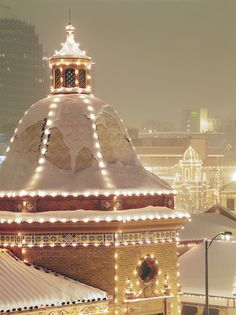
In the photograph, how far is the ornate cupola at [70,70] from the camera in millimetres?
30328

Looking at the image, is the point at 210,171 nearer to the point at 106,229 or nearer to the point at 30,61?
the point at 30,61

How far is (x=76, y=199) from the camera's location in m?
27.8

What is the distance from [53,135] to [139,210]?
327 cm

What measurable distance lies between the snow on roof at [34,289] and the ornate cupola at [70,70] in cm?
568

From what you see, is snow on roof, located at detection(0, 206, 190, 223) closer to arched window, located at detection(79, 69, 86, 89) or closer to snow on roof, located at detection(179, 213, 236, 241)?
arched window, located at detection(79, 69, 86, 89)

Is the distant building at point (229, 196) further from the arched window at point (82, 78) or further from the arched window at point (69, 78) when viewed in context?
the arched window at point (69, 78)

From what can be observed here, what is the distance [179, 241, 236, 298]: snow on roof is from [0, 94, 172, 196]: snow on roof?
1260 centimetres

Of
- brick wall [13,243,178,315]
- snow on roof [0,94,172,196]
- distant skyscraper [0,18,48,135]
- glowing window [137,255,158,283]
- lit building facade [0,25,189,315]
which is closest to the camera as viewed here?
lit building facade [0,25,189,315]

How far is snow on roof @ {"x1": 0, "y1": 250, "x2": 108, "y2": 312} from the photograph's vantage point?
24828mm

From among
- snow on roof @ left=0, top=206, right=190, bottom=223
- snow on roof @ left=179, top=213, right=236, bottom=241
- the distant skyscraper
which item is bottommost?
snow on roof @ left=179, top=213, right=236, bottom=241

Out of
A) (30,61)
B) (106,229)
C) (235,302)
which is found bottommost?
(235,302)

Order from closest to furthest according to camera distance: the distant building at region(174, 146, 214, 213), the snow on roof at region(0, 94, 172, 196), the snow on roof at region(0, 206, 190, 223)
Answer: the snow on roof at region(0, 206, 190, 223)
the snow on roof at region(0, 94, 172, 196)
the distant building at region(174, 146, 214, 213)

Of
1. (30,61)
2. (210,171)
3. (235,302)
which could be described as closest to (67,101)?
(235,302)

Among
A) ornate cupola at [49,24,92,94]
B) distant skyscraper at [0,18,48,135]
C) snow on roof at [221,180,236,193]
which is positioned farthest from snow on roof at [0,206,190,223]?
distant skyscraper at [0,18,48,135]
